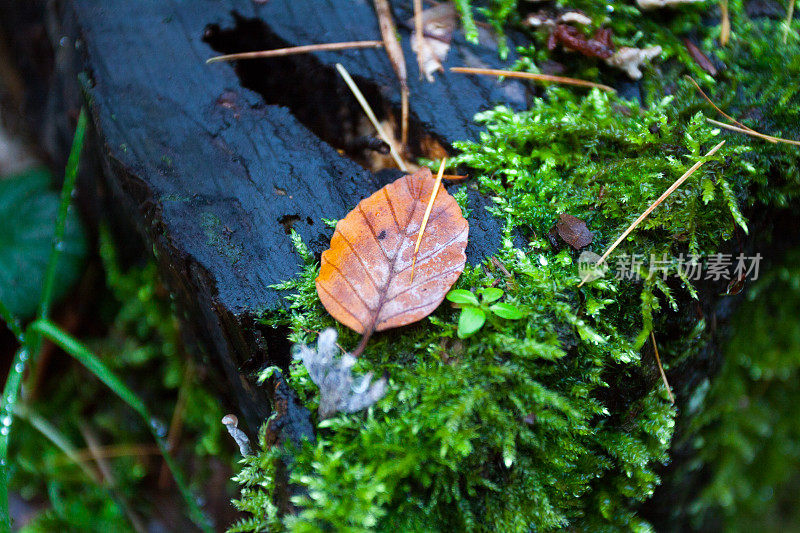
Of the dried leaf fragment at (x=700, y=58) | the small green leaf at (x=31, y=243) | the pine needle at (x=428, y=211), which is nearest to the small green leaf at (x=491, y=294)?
the pine needle at (x=428, y=211)

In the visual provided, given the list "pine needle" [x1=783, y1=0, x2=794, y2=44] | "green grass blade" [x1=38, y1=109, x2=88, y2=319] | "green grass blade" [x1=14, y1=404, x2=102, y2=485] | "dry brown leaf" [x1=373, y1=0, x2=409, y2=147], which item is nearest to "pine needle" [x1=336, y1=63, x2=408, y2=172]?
"dry brown leaf" [x1=373, y1=0, x2=409, y2=147]

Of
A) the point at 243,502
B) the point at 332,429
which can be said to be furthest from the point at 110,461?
the point at 332,429

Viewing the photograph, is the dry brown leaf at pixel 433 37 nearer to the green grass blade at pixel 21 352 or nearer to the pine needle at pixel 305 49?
the pine needle at pixel 305 49

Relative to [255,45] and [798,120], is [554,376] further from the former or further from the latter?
[255,45]

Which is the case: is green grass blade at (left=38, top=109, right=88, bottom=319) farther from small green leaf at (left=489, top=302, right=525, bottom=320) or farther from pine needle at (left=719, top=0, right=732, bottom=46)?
pine needle at (left=719, top=0, right=732, bottom=46)

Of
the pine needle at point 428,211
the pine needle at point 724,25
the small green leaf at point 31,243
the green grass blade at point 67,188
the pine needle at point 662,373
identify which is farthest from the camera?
the small green leaf at point 31,243

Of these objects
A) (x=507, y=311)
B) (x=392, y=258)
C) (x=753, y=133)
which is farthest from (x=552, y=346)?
(x=753, y=133)

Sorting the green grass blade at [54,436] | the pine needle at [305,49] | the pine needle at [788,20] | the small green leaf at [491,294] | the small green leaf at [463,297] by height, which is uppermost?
the pine needle at [305,49]
